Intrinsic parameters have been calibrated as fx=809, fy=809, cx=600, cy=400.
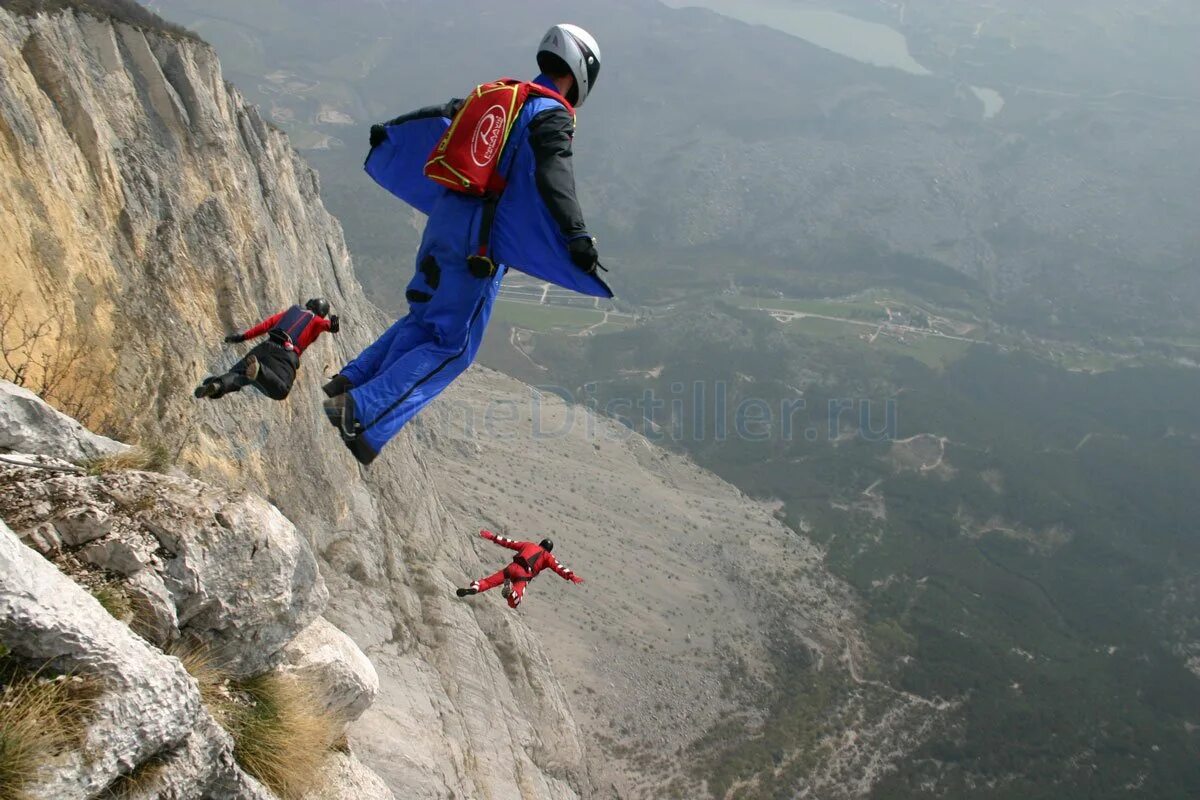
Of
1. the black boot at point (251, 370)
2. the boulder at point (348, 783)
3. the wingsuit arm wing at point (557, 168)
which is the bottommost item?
the boulder at point (348, 783)

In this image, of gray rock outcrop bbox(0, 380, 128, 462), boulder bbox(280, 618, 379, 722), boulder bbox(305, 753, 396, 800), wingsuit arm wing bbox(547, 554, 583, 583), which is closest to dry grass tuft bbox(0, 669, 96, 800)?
gray rock outcrop bbox(0, 380, 128, 462)

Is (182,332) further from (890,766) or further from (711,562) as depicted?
(890,766)

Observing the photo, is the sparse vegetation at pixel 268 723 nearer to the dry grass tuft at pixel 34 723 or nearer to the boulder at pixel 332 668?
the boulder at pixel 332 668

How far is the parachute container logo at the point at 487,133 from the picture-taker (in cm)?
586

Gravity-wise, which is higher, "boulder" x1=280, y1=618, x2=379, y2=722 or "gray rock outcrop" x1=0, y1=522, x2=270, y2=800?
"gray rock outcrop" x1=0, y1=522, x2=270, y2=800

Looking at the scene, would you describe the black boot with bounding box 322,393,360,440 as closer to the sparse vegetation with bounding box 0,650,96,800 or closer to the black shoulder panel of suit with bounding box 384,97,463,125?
the sparse vegetation with bounding box 0,650,96,800

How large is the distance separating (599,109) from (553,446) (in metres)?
161

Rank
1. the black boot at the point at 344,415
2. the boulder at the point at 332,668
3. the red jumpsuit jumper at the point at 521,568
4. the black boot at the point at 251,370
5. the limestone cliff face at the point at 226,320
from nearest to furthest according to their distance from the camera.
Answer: the black boot at the point at 344,415 < the black boot at the point at 251,370 < the boulder at the point at 332,668 < the limestone cliff face at the point at 226,320 < the red jumpsuit jumper at the point at 521,568

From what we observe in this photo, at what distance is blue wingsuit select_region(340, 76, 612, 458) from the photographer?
19.3 feet

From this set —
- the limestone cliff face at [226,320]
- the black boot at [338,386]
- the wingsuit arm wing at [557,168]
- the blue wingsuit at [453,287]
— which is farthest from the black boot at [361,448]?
the wingsuit arm wing at [557,168]

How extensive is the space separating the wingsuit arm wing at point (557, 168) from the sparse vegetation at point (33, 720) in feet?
12.5

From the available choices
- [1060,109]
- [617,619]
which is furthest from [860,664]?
[1060,109]

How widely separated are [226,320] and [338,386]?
9564 millimetres

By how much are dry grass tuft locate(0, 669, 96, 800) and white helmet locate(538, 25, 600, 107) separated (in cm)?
506
